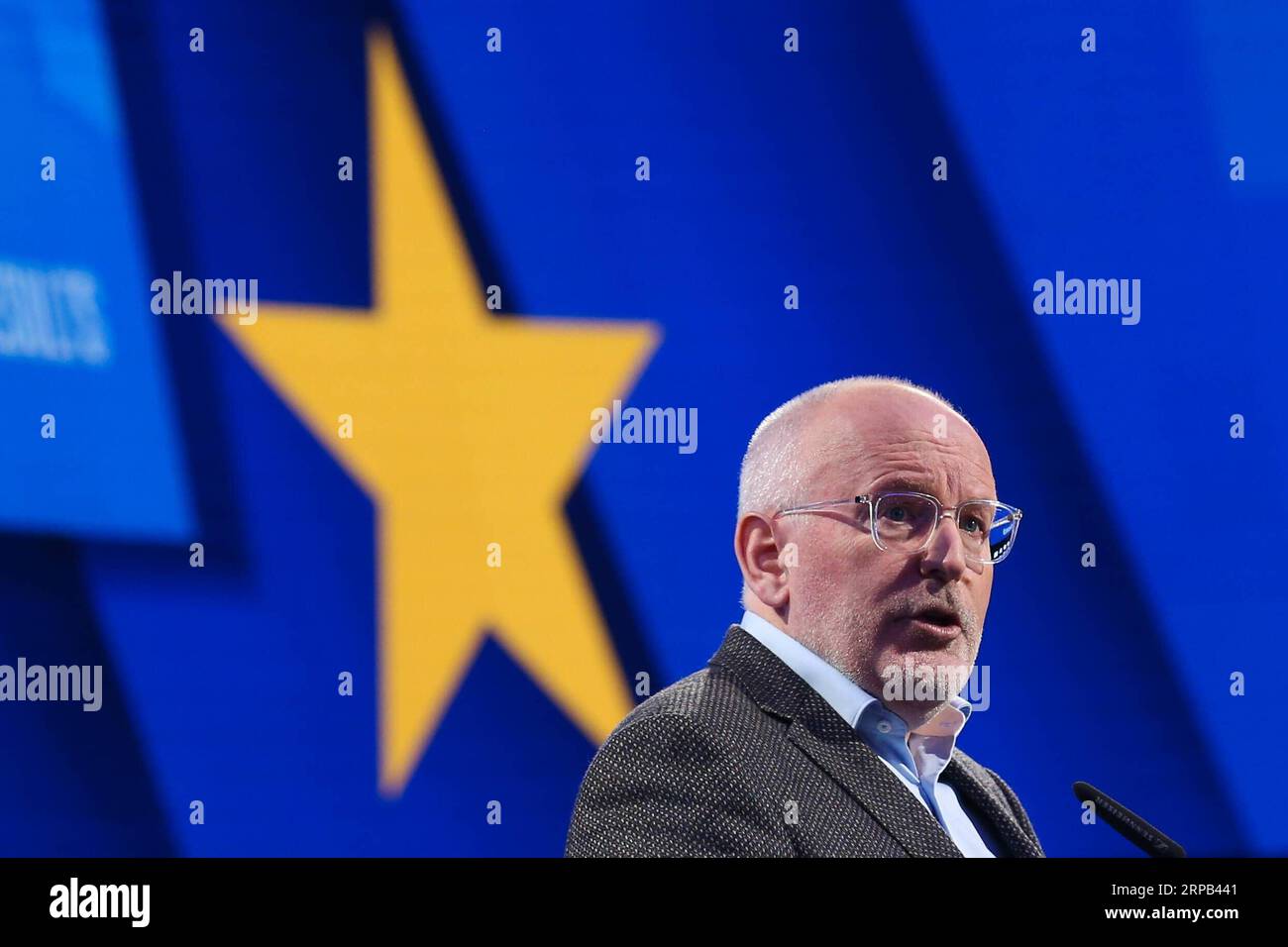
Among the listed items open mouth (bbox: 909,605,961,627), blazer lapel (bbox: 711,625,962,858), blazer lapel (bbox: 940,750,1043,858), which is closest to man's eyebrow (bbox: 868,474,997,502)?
open mouth (bbox: 909,605,961,627)

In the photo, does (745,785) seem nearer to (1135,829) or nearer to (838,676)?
(838,676)

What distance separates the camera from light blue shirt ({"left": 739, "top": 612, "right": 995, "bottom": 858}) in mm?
2113

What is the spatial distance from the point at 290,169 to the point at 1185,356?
2.57 meters

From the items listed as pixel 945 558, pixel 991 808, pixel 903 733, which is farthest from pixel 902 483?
pixel 991 808

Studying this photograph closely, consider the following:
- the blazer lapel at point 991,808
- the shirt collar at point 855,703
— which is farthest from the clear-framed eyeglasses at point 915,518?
the blazer lapel at point 991,808

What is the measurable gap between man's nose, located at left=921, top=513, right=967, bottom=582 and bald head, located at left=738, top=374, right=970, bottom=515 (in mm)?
181

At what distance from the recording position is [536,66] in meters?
4.07

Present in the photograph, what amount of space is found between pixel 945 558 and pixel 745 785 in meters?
0.54

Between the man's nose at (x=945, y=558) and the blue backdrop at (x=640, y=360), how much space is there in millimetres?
1756

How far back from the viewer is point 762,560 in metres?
2.31

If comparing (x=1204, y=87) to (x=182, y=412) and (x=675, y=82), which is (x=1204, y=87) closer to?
(x=675, y=82)

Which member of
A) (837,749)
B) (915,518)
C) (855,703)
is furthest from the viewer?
(915,518)

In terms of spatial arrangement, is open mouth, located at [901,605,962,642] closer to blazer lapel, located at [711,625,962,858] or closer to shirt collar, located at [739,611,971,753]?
shirt collar, located at [739,611,971,753]
